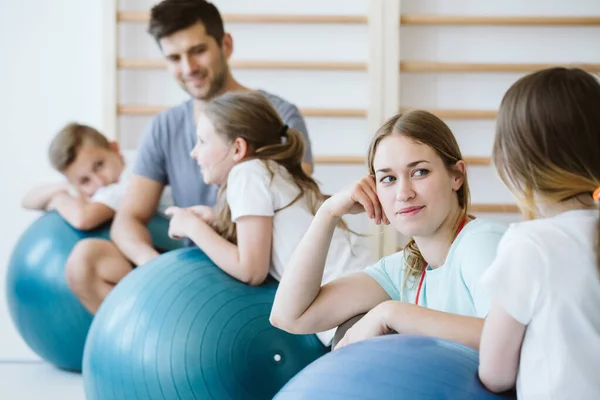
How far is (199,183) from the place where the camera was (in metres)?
2.94

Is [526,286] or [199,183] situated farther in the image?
[199,183]

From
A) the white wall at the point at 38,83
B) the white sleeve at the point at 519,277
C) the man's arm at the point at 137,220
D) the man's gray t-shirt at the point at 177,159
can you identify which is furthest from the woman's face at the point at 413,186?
the white wall at the point at 38,83

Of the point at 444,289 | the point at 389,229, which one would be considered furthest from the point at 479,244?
the point at 389,229

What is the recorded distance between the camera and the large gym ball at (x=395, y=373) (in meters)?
1.15

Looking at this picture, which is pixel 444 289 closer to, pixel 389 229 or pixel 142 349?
pixel 142 349

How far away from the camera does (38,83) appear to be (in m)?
3.97

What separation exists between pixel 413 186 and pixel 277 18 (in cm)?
258

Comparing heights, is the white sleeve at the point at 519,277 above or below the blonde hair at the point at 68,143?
above

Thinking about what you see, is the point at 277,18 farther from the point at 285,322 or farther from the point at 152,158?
the point at 285,322

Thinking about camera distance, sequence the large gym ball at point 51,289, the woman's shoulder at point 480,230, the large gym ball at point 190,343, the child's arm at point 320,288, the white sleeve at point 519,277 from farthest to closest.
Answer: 1. the large gym ball at point 51,289
2. the large gym ball at point 190,343
3. the child's arm at point 320,288
4. the woman's shoulder at point 480,230
5. the white sleeve at point 519,277

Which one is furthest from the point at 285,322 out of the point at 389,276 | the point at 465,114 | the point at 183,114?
the point at 465,114

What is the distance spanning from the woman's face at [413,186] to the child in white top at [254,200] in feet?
1.86

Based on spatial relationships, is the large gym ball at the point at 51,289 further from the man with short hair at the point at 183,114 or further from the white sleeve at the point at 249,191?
the white sleeve at the point at 249,191

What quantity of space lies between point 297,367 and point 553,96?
1.06 m
